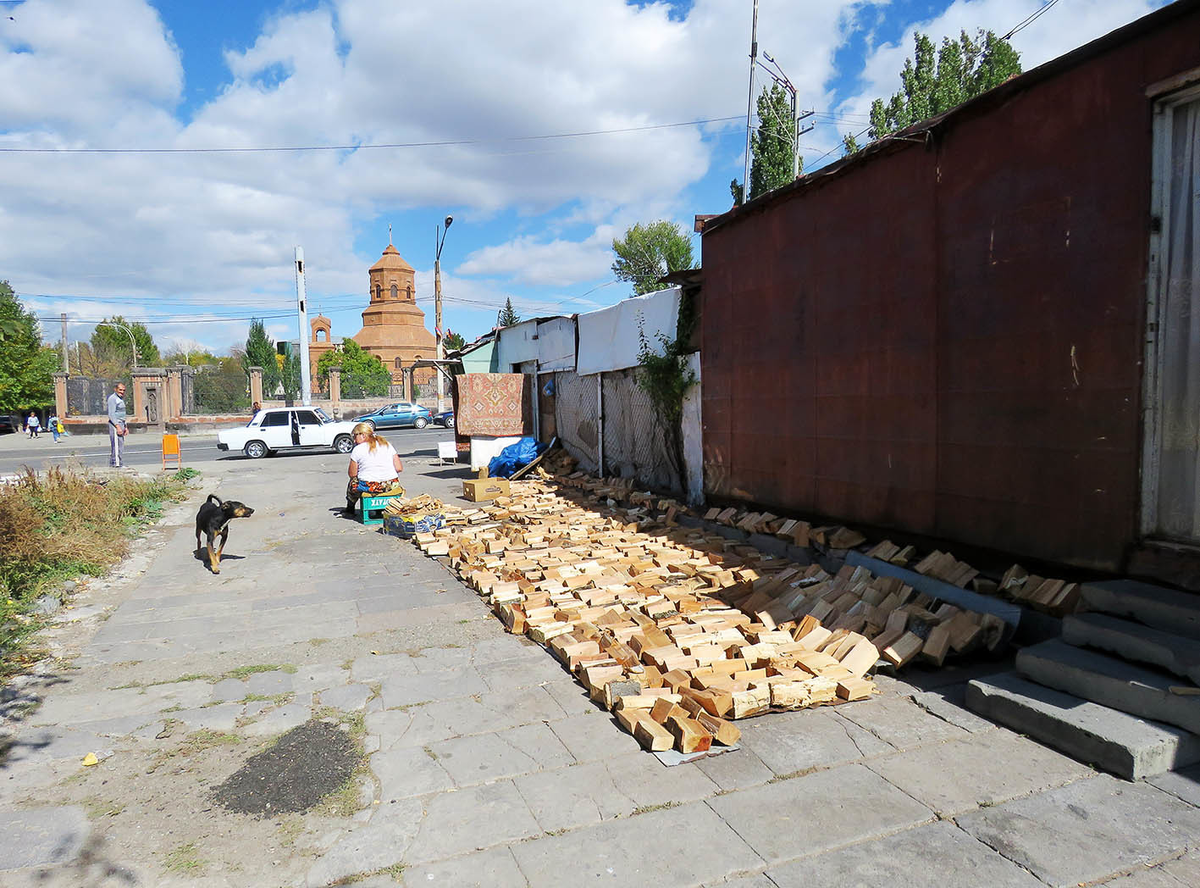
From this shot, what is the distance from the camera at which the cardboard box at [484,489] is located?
1144 cm

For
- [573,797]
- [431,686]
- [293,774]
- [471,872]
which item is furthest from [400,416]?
[471,872]

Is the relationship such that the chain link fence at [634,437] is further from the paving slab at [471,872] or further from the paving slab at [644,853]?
the paving slab at [471,872]

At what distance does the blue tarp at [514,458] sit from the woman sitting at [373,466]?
160 inches

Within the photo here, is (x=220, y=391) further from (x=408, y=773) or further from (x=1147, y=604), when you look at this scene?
(x=1147, y=604)

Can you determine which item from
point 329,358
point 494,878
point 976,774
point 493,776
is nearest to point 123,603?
point 493,776

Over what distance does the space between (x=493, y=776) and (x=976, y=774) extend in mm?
2119

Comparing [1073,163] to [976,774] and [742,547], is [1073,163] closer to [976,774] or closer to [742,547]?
[976,774]

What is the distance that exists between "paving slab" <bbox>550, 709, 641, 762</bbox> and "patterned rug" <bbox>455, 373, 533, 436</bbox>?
36.7 ft

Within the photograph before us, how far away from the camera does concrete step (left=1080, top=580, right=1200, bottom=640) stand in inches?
140

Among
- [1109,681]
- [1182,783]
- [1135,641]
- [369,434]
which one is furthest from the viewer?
[369,434]

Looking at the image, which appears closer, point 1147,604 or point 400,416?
point 1147,604

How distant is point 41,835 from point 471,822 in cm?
169

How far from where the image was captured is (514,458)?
14.2 m

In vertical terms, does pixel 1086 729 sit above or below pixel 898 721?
above
